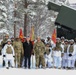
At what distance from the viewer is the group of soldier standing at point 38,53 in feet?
67.9

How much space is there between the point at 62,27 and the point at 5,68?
211 inches

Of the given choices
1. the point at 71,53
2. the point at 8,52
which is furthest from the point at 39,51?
the point at 71,53

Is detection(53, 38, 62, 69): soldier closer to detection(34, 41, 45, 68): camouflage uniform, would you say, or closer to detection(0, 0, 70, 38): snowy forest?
detection(34, 41, 45, 68): camouflage uniform

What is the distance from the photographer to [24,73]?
18.4 metres

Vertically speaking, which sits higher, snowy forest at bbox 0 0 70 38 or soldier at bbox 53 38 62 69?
soldier at bbox 53 38 62 69

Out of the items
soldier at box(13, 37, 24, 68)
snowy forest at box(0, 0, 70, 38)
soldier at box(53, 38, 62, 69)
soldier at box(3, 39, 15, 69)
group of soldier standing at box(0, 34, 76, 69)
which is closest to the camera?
soldier at box(3, 39, 15, 69)

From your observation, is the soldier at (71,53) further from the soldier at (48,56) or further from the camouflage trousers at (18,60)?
the camouflage trousers at (18,60)

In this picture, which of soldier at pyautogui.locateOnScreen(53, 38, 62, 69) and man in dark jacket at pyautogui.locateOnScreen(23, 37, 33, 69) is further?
soldier at pyautogui.locateOnScreen(53, 38, 62, 69)

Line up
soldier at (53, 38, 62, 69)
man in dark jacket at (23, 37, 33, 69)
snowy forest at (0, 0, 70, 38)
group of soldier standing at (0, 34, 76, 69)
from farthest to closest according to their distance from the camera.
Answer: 1. snowy forest at (0, 0, 70, 38)
2. soldier at (53, 38, 62, 69)
3. man in dark jacket at (23, 37, 33, 69)
4. group of soldier standing at (0, 34, 76, 69)

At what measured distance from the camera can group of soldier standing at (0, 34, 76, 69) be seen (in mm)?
20703

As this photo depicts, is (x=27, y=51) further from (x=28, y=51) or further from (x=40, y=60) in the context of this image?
(x=40, y=60)

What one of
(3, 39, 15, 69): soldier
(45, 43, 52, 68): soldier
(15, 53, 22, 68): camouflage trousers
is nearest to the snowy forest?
(45, 43, 52, 68): soldier

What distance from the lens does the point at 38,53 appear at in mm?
21172

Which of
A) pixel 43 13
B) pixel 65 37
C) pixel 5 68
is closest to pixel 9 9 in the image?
pixel 43 13
